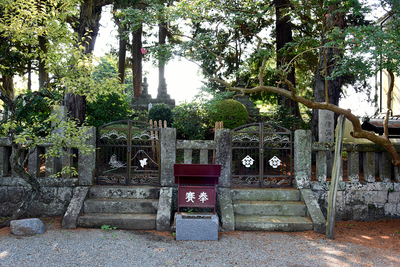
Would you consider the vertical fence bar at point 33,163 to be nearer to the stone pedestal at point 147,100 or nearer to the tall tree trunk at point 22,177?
the tall tree trunk at point 22,177

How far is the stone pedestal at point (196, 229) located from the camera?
5270 mm

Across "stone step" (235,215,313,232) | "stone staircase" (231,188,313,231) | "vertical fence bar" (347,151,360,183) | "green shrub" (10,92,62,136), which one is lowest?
"stone step" (235,215,313,232)

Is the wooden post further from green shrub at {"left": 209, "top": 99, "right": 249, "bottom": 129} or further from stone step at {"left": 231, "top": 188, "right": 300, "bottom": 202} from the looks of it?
green shrub at {"left": 209, "top": 99, "right": 249, "bottom": 129}

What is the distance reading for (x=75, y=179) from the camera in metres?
6.46

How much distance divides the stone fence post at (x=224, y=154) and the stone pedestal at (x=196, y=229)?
1.34 m

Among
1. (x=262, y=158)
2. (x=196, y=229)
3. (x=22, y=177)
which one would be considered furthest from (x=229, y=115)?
(x=22, y=177)

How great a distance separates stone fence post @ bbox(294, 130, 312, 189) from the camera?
6.56 m

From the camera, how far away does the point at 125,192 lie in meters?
6.39

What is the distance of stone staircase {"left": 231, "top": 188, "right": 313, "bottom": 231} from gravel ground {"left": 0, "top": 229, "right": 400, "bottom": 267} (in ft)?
0.81

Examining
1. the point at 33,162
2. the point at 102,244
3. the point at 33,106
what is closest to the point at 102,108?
the point at 33,106

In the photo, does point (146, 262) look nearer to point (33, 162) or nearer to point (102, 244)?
point (102, 244)

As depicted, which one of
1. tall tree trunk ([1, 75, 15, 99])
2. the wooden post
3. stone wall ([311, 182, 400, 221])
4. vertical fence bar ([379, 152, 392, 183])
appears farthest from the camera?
tall tree trunk ([1, 75, 15, 99])

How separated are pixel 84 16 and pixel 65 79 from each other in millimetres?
4664

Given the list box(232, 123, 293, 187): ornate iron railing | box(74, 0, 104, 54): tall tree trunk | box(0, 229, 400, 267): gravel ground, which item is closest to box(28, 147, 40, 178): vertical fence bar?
box(0, 229, 400, 267): gravel ground
